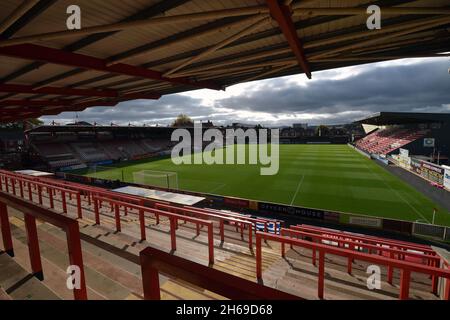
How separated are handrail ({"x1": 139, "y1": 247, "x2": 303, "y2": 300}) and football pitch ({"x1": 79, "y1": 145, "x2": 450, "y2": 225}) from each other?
18.8 meters

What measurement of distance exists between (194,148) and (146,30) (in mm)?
61437

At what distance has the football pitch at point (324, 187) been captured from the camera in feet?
59.4

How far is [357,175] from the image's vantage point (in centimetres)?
2853

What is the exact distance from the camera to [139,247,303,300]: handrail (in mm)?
1027

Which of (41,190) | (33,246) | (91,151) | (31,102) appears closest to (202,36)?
(33,246)

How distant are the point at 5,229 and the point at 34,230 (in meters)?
0.66

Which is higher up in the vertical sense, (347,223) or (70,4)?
(70,4)

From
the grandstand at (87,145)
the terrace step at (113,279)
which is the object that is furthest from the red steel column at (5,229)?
the grandstand at (87,145)

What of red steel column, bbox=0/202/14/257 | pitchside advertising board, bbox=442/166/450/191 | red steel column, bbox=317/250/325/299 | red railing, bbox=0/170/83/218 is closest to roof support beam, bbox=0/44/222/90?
red railing, bbox=0/170/83/218

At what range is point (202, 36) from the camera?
16.0 feet
